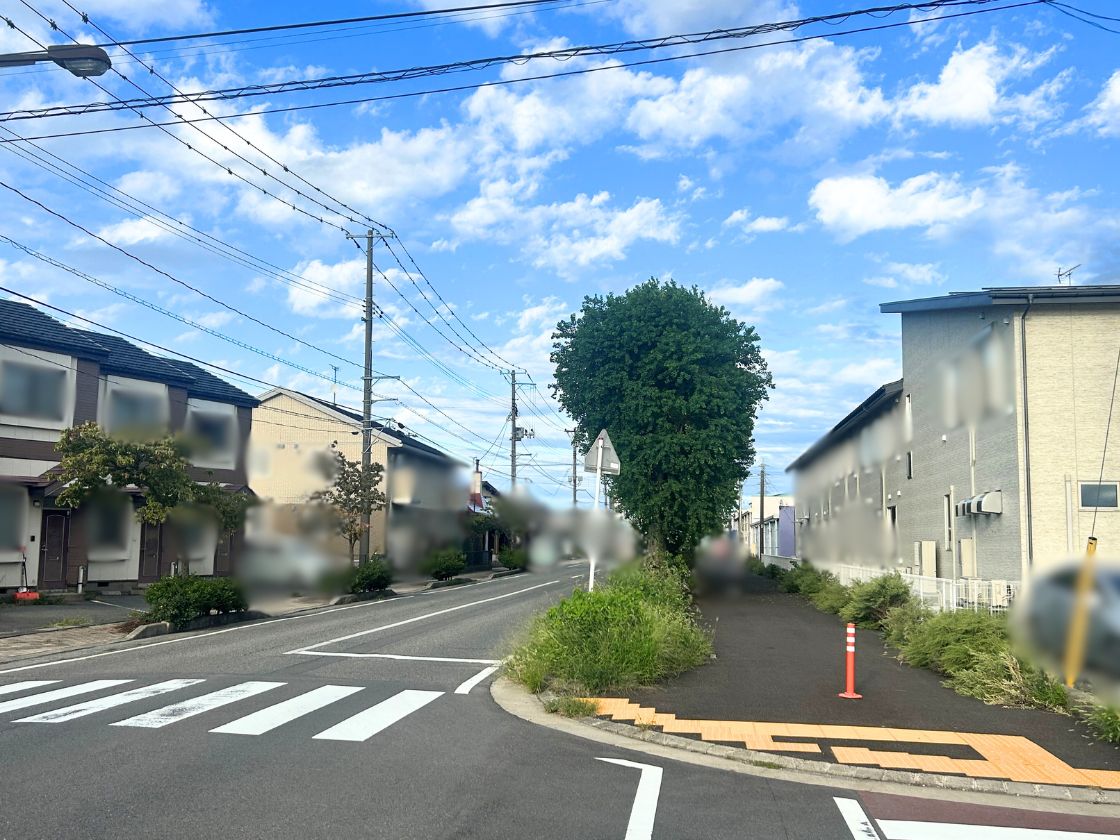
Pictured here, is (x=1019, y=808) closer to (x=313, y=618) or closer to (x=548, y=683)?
(x=548, y=683)

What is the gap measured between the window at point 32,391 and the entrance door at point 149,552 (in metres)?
5.11

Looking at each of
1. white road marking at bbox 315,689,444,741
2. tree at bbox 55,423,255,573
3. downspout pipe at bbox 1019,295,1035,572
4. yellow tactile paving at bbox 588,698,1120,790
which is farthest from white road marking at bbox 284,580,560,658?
downspout pipe at bbox 1019,295,1035,572

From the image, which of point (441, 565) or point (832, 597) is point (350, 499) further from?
point (832, 597)

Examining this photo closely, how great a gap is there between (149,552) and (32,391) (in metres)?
7.03

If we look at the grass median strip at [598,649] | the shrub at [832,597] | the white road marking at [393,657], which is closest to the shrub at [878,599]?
the shrub at [832,597]

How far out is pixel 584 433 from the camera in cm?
3353

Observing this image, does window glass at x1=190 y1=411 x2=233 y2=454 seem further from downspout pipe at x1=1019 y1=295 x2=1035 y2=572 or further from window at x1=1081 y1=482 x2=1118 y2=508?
window at x1=1081 y1=482 x2=1118 y2=508

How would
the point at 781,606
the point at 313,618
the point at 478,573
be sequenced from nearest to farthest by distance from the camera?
the point at 313,618 → the point at 781,606 → the point at 478,573

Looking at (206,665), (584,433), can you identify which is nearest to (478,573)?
(584,433)

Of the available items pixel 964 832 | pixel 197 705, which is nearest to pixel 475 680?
pixel 197 705

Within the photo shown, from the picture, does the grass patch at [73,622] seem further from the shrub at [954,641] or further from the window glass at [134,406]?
the shrub at [954,641]

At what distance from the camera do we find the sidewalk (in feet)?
27.7

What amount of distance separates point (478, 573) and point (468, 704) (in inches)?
1796

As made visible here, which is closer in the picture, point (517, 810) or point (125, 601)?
point (517, 810)
